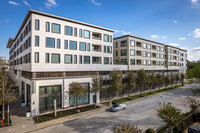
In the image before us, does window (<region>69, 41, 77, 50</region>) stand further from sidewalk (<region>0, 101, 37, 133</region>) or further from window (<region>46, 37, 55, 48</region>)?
sidewalk (<region>0, 101, 37, 133</region>)

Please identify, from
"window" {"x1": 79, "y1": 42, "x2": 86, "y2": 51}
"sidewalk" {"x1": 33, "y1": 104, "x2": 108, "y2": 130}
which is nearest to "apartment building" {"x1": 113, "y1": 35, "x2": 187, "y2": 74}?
"window" {"x1": 79, "y1": 42, "x2": 86, "y2": 51}

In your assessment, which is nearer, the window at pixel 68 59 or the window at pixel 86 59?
the window at pixel 68 59

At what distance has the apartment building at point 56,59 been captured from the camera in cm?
2436

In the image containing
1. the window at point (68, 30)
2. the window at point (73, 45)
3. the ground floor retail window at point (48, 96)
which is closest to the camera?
the ground floor retail window at point (48, 96)

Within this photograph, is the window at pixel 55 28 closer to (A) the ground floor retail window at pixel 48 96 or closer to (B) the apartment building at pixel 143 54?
(A) the ground floor retail window at pixel 48 96

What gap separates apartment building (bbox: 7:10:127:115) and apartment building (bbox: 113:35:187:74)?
13.7 meters

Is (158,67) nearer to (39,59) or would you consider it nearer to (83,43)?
(83,43)

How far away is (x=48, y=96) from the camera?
25.2 metres

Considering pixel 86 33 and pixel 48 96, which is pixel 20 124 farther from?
pixel 86 33

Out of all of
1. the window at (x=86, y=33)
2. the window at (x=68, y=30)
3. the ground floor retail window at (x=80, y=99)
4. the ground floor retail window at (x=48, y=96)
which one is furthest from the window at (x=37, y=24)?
the ground floor retail window at (x=80, y=99)

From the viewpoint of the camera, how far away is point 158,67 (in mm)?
56062

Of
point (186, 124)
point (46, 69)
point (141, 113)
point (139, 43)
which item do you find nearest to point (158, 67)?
point (139, 43)

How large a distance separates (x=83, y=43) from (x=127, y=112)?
19.7m

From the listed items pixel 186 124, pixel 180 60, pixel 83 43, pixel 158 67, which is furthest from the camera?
pixel 180 60
